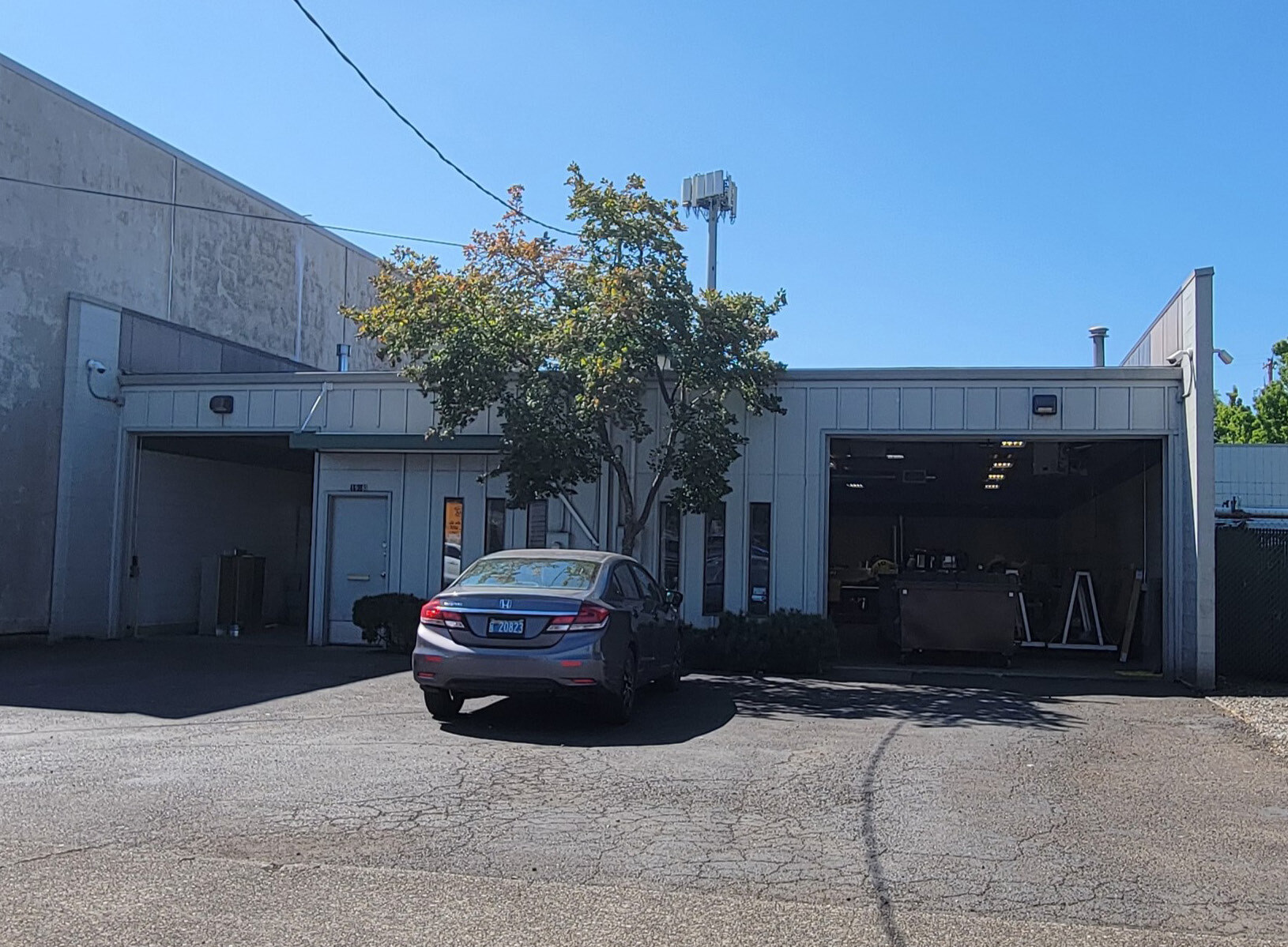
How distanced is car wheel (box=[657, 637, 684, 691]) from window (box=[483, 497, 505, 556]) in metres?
5.40

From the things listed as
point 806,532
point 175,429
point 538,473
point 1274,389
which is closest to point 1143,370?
point 806,532

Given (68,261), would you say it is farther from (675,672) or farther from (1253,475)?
(1253,475)

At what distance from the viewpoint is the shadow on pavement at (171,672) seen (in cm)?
1174

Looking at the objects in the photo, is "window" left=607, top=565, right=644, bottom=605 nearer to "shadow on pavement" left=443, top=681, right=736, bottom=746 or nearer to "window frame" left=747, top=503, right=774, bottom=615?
"shadow on pavement" left=443, top=681, right=736, bottom=746

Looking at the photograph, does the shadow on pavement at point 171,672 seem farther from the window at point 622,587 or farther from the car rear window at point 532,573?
the window at point 622,587

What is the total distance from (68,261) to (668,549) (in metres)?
10.5

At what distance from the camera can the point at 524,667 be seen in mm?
9844

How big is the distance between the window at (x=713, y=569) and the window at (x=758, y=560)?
0.39 metres

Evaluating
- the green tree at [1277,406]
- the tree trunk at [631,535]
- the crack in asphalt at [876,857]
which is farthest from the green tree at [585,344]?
the green tree at [1277,406]

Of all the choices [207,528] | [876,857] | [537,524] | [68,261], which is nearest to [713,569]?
[537,524]

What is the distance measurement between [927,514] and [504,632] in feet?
86.0

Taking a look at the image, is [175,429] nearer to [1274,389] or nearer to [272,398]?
[272,398]

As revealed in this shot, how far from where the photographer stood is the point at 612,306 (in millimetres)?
14820

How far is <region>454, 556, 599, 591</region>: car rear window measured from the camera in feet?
34.6
